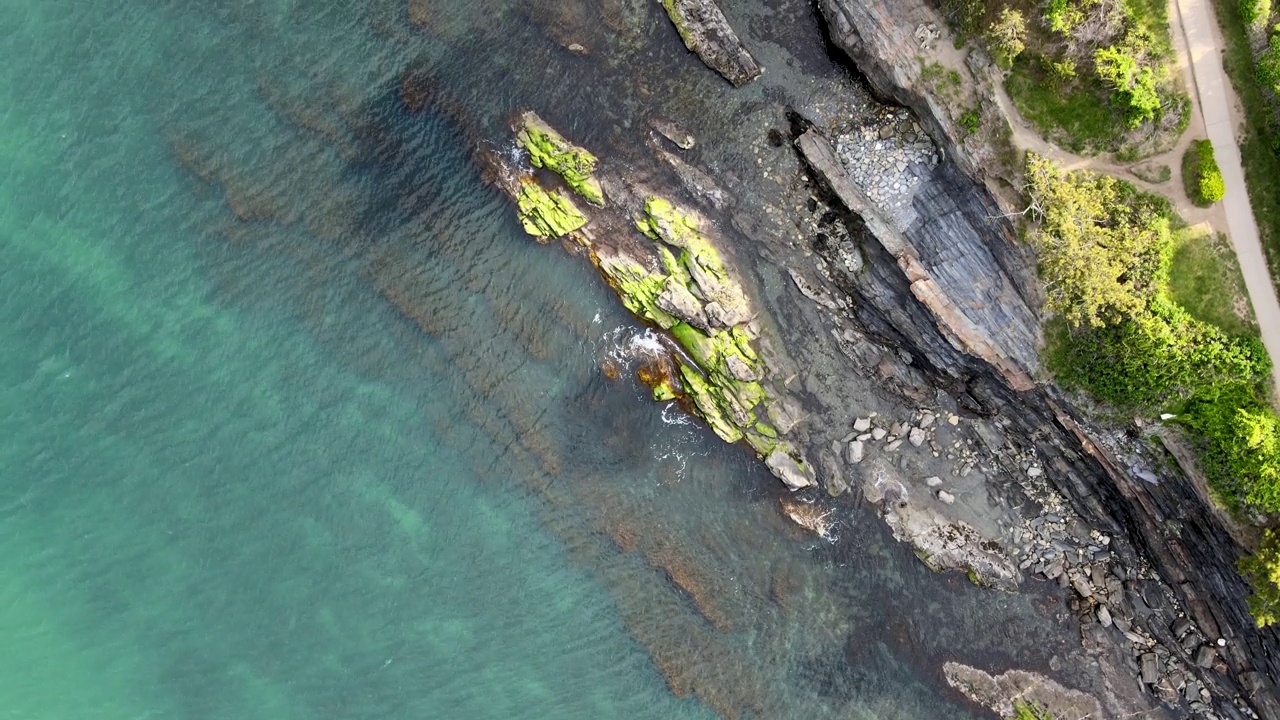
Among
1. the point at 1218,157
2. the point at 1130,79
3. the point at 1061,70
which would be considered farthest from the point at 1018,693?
the point at 1061,70

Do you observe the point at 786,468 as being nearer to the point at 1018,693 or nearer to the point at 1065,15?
the point at 1018,693

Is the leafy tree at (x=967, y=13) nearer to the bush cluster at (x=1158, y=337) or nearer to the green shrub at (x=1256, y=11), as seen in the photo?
the bush cluster at (x=1158, y=337)

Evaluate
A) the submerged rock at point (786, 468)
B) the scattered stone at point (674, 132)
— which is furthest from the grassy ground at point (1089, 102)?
the submerged rock at point (786, 468)

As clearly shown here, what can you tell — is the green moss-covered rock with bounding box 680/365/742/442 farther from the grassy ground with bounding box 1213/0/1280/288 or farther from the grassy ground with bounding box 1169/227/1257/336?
the grassy ground with bounding box 1213/0/1280/288

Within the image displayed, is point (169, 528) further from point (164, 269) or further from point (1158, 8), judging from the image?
point (1158, 8)

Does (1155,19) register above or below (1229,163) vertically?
above

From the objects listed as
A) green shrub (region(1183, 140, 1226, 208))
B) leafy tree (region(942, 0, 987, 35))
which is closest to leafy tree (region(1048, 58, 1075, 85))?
leafy tree (region(942, 0, 987, 35))
